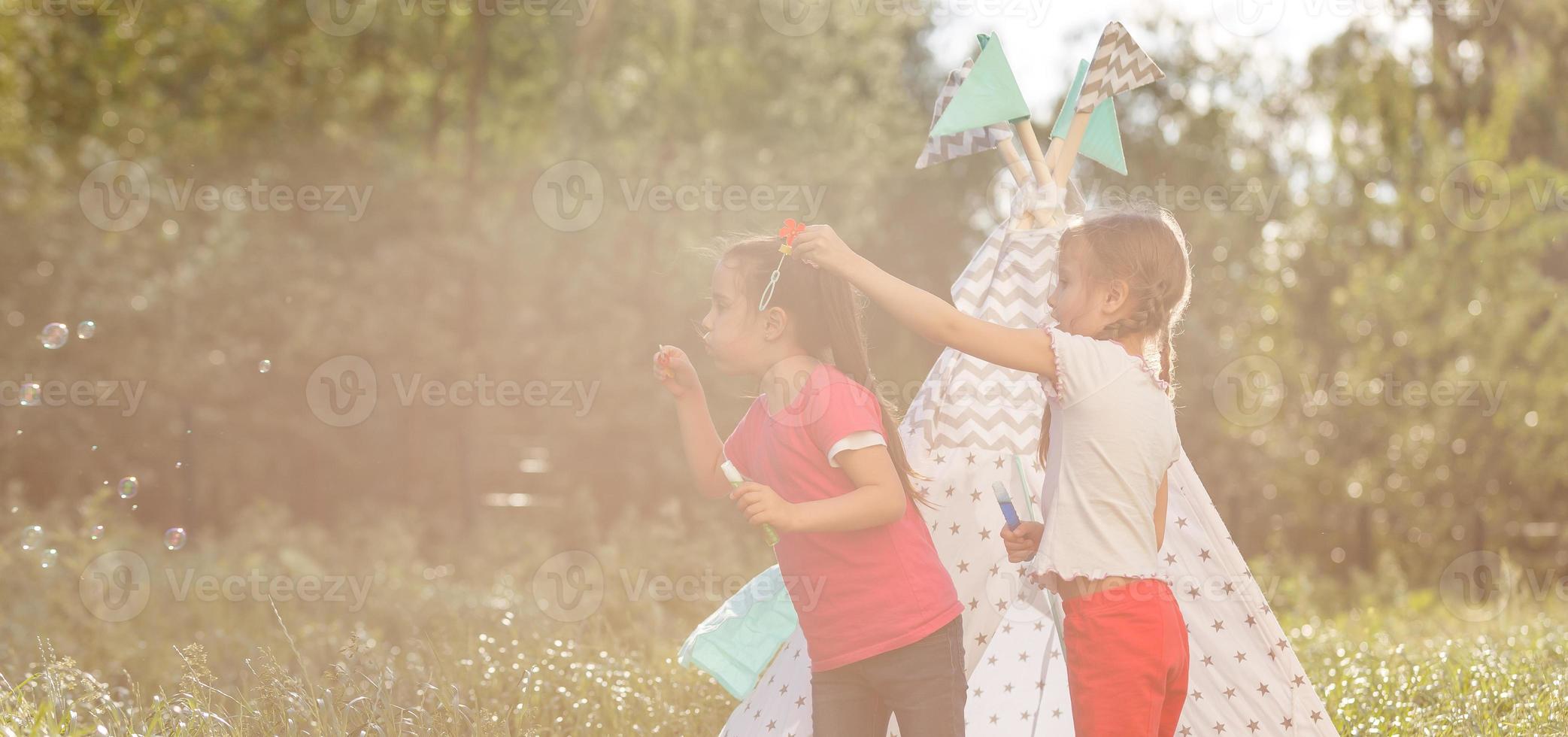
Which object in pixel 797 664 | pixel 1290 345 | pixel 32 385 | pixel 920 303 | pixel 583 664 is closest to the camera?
pixel 920 303

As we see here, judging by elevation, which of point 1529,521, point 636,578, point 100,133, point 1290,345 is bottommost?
point 1529,521

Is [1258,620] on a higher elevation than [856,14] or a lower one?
lower

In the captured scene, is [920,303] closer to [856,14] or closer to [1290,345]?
[1290,345]

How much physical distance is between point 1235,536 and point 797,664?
26.0 ft

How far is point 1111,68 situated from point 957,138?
48 centimetres

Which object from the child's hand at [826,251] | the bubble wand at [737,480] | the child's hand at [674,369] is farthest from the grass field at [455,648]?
the child's hand at [826,251]

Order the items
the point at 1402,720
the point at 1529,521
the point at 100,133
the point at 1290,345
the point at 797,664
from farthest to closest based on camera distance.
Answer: the point at 100,133 → the point at 1290,345 → the point at 1529,521 → the point at 1402,720 → the point at 797,664

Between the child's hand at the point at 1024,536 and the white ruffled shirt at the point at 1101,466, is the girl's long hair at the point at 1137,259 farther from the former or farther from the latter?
the child's hand at the point at 1024,536

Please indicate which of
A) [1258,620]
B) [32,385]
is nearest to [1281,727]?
[1258,620]

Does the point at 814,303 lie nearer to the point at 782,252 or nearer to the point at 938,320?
the point at 782,252

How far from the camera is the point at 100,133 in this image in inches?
552

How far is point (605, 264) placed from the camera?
1286 cm

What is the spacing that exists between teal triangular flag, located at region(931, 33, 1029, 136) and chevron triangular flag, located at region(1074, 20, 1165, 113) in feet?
0.60

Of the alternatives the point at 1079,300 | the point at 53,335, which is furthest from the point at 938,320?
the point at 53,335
